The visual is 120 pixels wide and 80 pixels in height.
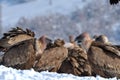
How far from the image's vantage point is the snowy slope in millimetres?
71375

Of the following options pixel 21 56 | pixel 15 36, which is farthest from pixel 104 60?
pixel 15 36

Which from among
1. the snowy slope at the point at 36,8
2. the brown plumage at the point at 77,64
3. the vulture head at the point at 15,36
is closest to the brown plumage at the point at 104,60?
the brown plumage at the point at 77,64

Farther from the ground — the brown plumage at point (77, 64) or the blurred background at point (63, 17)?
the blurred background at point (63, 17)

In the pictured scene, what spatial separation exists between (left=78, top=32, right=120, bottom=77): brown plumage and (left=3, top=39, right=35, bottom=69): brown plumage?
93 centimetres

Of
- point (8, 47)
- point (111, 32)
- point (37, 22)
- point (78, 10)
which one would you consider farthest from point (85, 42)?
point (78, 10)

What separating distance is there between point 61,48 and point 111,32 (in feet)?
160

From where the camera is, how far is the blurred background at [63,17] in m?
62.0

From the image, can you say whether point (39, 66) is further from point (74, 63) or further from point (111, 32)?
point (111, 32)

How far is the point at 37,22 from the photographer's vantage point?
66.4 m

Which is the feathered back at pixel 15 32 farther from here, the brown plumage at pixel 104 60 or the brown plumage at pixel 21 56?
the brown plumage at pixel 104 60

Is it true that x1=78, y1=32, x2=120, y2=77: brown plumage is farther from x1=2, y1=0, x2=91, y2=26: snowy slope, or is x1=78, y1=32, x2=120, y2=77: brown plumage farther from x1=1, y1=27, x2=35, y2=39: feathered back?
x1=2, y1=0, x2=91, y2=26: snowy slope

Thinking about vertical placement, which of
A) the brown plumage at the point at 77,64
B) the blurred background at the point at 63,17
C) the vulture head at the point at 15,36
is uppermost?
the blurred background at the point at 63,17

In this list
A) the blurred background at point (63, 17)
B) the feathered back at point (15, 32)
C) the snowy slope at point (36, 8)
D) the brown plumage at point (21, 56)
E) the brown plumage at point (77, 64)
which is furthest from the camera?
the snowy slope at point (36, 8)

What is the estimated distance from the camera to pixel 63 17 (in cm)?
7062
